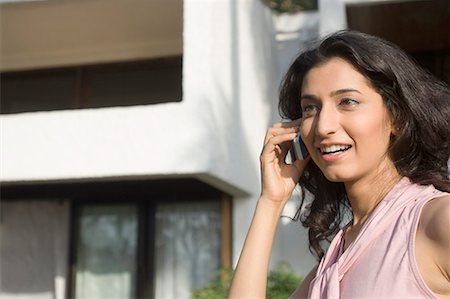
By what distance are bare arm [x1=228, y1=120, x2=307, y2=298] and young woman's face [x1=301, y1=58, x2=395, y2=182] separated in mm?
297

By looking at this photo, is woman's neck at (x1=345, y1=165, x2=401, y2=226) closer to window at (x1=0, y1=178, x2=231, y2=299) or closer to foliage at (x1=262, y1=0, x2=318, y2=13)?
window at (x1=0, y1=178, x2=231, y2=299)

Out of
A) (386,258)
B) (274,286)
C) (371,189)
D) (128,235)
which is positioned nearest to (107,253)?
(128,235)

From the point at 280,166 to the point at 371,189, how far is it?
1.33 ft

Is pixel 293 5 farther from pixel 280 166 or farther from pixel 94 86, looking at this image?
pixel 280 166

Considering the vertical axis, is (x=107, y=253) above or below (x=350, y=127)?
below

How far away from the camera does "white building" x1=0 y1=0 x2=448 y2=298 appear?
652 centimetres

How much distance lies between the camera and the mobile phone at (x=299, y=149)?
75.0 inches

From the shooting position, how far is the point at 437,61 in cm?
816

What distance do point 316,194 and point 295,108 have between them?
0.24m

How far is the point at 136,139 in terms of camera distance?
6473mm

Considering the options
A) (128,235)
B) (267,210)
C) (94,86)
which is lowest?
(128,235)

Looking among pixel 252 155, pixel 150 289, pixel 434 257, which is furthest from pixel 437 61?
pixel 434 257

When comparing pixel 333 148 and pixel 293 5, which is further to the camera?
pixel 293 5

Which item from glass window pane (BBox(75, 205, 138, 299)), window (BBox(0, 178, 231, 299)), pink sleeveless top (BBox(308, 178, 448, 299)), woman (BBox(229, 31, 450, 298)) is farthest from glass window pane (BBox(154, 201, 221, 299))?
pink sleeveless top (BBox(308, 178, 448, 299))
